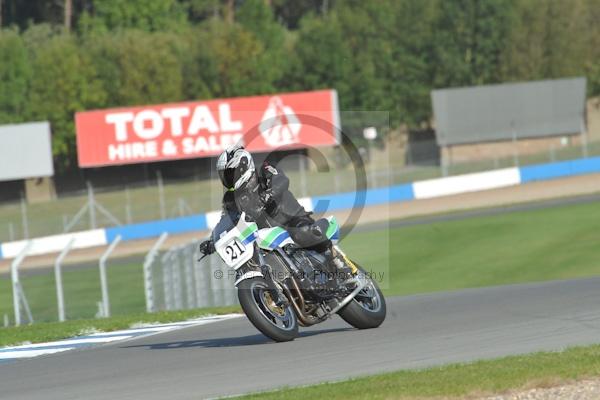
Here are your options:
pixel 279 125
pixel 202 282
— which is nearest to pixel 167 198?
pixel 279 125

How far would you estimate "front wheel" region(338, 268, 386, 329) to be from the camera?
11.6m

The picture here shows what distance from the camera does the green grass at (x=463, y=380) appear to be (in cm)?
798

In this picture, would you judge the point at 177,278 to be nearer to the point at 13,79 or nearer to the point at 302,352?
the point at 302,352

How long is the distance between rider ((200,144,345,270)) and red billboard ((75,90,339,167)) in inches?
1372

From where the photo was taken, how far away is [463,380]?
823cm

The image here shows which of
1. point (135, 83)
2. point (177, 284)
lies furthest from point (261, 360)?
point (135, 83)

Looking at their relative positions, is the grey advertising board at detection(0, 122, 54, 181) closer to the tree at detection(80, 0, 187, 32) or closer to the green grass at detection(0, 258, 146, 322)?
the green grass at detection(0, 258, 146, 322)

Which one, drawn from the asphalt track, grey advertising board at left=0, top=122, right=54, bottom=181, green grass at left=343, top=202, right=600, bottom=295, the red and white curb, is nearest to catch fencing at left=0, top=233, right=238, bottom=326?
the red and white curb

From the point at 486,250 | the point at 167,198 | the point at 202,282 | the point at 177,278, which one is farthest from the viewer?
the point at 167,198

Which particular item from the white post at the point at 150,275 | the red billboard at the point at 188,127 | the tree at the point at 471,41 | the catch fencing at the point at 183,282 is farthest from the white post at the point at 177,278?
the tree at the point at 471,41

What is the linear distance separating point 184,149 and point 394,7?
2390 cm

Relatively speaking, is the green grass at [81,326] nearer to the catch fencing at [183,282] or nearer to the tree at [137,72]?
the catch fencing at [183,282]

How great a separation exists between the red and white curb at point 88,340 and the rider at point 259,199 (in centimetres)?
302

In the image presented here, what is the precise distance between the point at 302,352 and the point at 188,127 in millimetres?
36826
